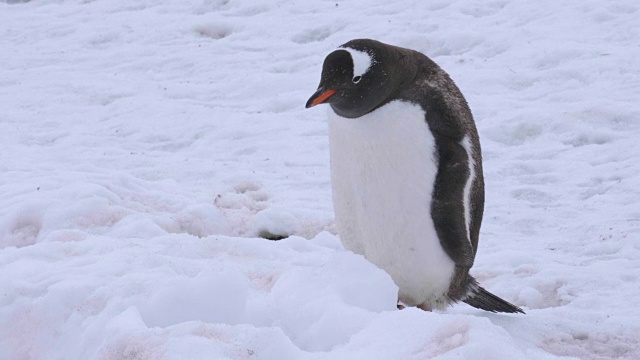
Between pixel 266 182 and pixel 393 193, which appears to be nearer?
pixel 393 193

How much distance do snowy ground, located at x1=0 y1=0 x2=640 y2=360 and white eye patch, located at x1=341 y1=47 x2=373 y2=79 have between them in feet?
2.22

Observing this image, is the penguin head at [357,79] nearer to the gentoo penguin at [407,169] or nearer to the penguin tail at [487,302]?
the gentoo penguin at [407,169]

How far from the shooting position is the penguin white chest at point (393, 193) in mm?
3252

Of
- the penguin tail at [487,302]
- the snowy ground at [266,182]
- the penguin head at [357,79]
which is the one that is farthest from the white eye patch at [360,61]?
the penguin tail at [487,302]

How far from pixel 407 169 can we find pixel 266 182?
6.65 feet

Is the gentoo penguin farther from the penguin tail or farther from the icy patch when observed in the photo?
the icy patch

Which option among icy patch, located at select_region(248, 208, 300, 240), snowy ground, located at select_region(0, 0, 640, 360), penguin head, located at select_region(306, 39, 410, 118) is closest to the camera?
snowy ground, located at select_region(0, 0, 640, 360)

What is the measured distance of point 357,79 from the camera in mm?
3164

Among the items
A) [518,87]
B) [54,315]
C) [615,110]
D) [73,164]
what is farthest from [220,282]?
[518,87]

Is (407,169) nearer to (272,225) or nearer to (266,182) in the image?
(272,225)

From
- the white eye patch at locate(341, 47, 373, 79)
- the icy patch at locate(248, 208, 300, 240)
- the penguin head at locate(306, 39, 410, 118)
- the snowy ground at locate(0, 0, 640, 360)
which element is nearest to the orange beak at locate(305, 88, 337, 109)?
the penguin head at locate(306, 39, 410, 118)

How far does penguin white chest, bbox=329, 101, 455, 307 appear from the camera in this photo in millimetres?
3252

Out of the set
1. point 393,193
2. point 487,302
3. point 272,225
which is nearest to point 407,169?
point 393,193

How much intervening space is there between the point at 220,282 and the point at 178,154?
140 inches
